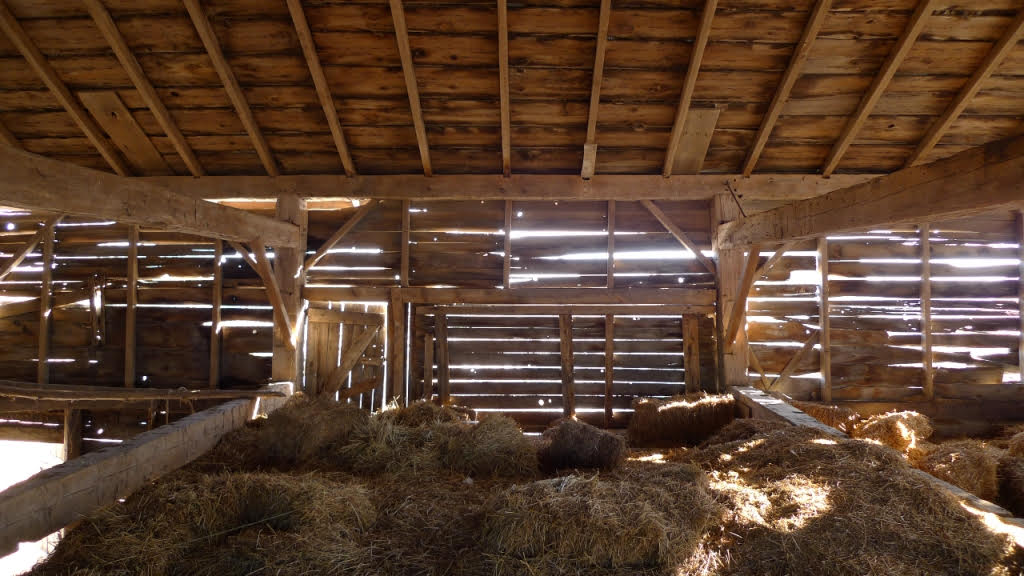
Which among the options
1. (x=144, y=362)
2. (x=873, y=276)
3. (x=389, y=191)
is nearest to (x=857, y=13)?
(x=873, y=276)

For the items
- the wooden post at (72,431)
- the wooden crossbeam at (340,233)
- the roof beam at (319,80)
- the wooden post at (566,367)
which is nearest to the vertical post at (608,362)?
the wooden post at (566,367)

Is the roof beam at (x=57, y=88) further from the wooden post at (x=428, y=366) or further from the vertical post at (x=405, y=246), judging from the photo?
the wooden post at (x=428, y=366)

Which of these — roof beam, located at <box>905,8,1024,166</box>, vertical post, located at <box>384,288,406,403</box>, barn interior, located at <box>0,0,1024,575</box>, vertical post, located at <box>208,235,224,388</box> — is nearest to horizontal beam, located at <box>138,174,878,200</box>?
barn interior, located at <box>0,0,1024,575</box>

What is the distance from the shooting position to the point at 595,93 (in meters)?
5.89

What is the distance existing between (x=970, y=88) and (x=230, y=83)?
7356 mm

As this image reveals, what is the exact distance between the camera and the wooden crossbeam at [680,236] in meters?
7.42

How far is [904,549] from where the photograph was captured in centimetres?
292

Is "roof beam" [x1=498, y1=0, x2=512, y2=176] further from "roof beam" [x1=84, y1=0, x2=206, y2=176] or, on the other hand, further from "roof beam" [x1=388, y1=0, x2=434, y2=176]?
"roof beam" [x1=84, y1=0, x2=206, y2=176]

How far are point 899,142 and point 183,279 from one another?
9.06 m

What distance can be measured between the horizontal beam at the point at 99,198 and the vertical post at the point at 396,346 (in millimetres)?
2658

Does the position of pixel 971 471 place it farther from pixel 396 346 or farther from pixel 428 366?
pixel 396 346

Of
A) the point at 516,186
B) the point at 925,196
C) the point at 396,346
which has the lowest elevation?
the point at 396,346

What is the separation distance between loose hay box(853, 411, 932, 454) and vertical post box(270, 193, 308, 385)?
250 inches

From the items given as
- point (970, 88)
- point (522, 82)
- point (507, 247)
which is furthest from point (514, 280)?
point (970, 88)
